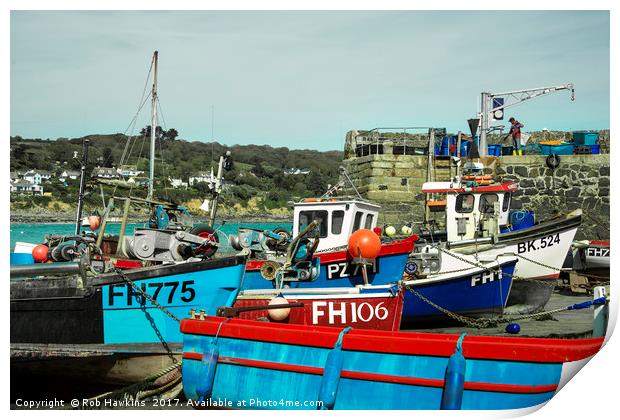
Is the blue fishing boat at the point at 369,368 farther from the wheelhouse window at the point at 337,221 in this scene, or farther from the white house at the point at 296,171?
the white house at the point at 296,171

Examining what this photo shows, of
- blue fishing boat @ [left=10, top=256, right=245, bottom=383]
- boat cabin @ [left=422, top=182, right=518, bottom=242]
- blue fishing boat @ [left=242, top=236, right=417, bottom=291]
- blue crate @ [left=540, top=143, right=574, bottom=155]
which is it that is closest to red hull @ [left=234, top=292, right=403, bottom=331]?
blue fishing boat @ [left=10, top=256, right=245, bottom=383]

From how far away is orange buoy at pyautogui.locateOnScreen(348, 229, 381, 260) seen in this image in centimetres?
1102

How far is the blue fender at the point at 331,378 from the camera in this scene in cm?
708

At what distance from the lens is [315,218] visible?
13414mm

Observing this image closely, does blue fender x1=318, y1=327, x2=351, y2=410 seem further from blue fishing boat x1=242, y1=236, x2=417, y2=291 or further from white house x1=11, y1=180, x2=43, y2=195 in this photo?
white house x1=11, y1=180, x2=43, y2=195

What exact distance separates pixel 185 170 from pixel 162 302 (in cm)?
1558

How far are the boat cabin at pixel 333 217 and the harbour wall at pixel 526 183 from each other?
28.1 ft

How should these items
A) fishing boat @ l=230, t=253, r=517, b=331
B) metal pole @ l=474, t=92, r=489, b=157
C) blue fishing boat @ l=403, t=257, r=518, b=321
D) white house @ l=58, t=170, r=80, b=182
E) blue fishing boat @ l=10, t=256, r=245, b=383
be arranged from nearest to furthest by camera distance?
blue fishing boat @ l=10, t=256, r=245, b=383 < fishing boat @ l=230, t=253, r=517, b=331 < blue fishing boat @ l=403, t=257, r=518, b=321 < metal pole @ l=474, t=92, r=489, b=157 < white house @ l=58, t=170, r=80, b=182

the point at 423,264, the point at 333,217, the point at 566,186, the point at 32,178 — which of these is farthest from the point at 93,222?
the point at 566,186

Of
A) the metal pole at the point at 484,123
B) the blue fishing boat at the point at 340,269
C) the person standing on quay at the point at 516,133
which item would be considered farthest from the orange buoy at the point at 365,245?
the person standing on quay at the point at 516,133

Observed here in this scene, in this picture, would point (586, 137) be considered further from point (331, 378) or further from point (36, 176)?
point (331, 378)

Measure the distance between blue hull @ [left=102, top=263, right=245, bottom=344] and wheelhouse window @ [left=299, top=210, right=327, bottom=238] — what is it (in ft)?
13.5
